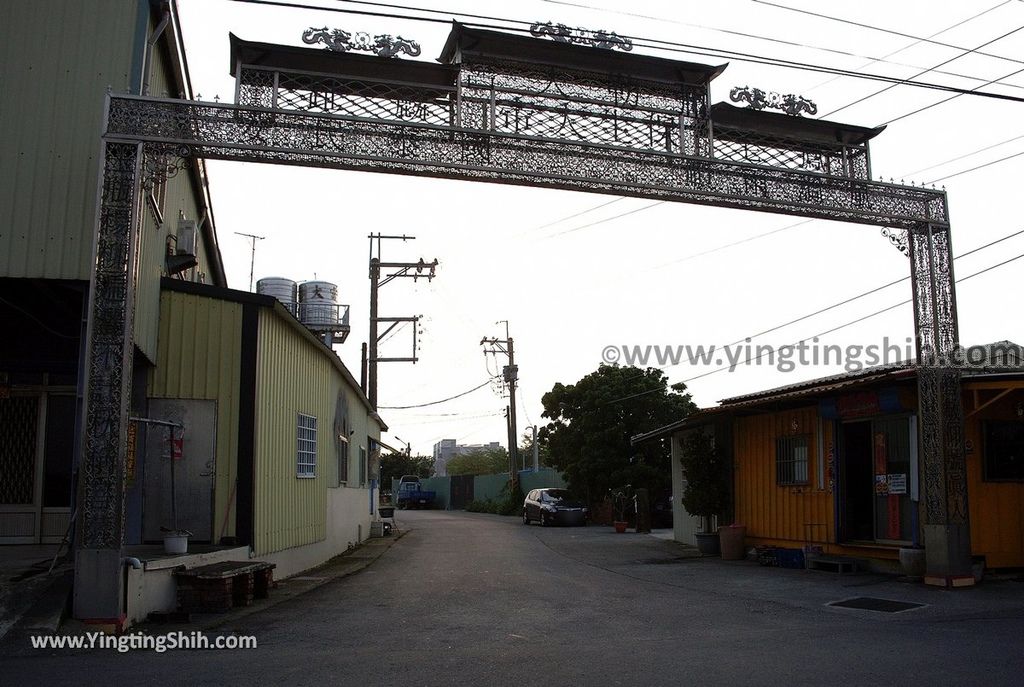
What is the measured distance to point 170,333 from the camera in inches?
512

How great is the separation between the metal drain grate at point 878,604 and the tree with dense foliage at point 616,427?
20.4 m

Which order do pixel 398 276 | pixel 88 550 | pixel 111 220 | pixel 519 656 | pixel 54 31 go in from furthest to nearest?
pixel 398 276 < pixel 54 31 < pixel 111 220 < pixel 88 550 < pixel 519 656

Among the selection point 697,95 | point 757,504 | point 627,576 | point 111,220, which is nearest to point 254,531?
point 111,220

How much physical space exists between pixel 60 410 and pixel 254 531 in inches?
160

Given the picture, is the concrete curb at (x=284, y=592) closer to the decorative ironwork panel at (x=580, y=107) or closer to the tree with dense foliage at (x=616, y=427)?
the decorative ironwork panel at (x=580, y=107)

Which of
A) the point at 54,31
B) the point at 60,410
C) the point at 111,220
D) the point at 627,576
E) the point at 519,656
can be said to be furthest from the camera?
the point at 627,576

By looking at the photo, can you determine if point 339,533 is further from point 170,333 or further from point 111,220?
point 111,220

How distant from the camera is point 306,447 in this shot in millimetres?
17125

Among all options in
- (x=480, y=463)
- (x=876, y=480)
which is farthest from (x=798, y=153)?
(x=480, y=463)

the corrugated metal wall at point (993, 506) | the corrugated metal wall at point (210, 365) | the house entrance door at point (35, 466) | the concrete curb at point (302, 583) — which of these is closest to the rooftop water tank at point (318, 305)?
the concrete curb at point (302, 583)

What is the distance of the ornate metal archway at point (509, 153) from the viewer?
33.5ft

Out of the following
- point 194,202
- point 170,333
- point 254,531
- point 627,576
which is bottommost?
point 627,576

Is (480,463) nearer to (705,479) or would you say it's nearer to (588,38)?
(705,479)

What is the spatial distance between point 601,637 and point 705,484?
36.9 ft
